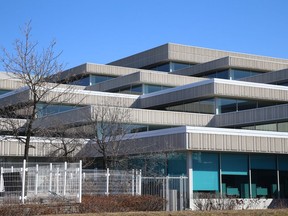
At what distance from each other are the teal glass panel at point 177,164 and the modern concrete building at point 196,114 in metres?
0.06

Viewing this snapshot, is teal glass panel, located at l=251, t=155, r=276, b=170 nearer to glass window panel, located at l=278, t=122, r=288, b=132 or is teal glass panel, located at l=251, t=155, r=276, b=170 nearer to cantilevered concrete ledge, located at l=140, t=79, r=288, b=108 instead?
glass window panel, located at l=278, t=122, r=288, b=132

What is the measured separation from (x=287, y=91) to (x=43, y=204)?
30011 millimetres

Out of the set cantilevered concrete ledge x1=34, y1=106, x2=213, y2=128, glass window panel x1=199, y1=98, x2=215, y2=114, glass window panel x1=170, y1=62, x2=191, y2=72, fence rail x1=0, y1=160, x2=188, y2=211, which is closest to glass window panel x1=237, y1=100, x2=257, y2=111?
glass window panel x1=199, y1=98, x2=215, y2=114

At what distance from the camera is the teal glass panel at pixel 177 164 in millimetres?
32281

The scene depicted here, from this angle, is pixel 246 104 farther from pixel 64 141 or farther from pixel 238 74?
pixel 64 141

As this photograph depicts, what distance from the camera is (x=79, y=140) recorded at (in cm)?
3884

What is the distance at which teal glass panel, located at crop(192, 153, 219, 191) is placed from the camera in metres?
31.8

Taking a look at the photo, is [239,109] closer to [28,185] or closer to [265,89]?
[265,89]

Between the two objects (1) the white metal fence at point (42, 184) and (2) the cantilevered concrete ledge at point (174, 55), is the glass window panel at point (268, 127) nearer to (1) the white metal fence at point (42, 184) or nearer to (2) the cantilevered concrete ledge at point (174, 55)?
(1) the white metal fence at point (42, 184)

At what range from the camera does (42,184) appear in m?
24.1

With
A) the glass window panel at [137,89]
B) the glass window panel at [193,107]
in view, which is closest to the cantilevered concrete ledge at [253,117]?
the glass window panel at [193,107]

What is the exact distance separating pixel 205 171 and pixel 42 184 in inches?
443

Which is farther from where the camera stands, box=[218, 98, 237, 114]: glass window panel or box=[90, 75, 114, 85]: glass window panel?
box=[90, 75, 114, 85]: glass window panel

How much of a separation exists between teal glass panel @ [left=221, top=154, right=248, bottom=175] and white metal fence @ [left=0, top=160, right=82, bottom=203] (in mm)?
11919
